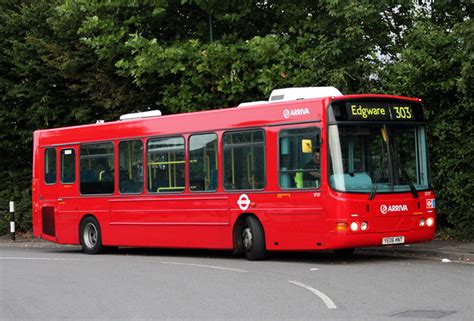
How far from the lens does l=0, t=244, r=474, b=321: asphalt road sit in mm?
10703

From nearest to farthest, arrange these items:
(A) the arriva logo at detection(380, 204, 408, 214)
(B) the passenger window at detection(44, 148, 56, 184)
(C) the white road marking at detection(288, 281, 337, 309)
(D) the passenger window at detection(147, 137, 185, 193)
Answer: (C) the white road marking at detection(288, 281, 337, 309), (A) the arriva logo at detection(380, 204, 408, 214), (D) the passenger window at detection(147, 137, 185, 193), (B) the passenger window at detection(44, 148, 56, 184)

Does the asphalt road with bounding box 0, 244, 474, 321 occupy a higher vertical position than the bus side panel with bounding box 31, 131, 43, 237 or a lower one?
lower

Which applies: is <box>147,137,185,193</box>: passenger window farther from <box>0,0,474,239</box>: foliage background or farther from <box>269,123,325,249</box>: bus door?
<box>0,0,474,239</box>: foliage background

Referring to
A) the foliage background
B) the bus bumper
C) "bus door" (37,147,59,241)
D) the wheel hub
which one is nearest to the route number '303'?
the foliage background

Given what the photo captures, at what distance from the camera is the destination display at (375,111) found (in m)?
16.2

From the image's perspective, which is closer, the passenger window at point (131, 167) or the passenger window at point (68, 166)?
the passenger window at point (131, 167)

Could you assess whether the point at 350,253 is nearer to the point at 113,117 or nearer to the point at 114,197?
the point at 114,197

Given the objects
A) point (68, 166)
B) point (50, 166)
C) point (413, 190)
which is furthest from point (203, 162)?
point (50, 166)

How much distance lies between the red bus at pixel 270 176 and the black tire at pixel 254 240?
23mm

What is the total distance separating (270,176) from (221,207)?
144cm

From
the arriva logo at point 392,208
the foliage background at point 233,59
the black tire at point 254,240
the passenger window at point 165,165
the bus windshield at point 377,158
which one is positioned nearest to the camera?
the bus windshield at point 377,158

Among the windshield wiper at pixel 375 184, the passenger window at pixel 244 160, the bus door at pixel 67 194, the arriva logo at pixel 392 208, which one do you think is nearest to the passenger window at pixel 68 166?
the bus door at pixel 67 194

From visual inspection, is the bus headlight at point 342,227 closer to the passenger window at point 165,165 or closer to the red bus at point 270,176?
the red bus at point 270,176

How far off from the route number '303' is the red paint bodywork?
43.0 inches
